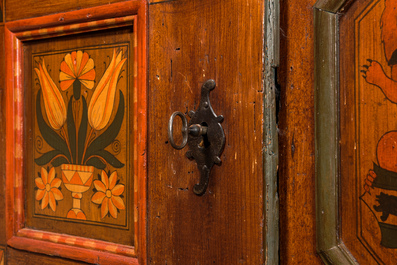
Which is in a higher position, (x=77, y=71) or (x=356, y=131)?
(x=77, y=71)

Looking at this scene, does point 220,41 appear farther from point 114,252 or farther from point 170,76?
point 114,252

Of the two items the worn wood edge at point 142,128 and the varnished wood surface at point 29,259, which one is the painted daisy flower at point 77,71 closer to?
the worn wood edge at point 142,128

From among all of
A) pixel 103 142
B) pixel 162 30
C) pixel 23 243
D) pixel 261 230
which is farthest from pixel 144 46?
pixel 23 243

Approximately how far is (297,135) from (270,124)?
0.13 ft

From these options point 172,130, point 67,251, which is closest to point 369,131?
point 172,130

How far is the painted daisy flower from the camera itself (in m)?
0.66

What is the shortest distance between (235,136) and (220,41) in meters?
0.14

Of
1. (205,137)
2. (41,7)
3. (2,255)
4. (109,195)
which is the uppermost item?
(41,7)

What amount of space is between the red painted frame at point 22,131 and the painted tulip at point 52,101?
5 cm

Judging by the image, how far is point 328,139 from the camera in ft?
1.60

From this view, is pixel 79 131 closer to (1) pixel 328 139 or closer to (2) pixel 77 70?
(2) pixel 77 70

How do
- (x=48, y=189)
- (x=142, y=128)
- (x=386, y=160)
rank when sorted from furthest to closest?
(x=48, y=189)
(x=142, y=128)
(x=386, y=160)

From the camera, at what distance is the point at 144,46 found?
0.60 m

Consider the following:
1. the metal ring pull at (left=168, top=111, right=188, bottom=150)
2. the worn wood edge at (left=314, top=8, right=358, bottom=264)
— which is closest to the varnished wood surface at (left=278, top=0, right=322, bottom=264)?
the worn wood edge at (left=314, top=8, right=358, bottom=264)
